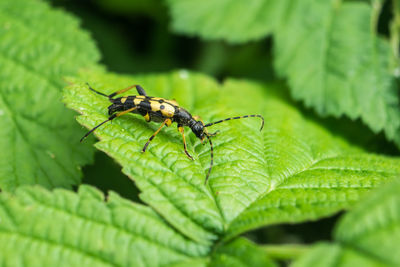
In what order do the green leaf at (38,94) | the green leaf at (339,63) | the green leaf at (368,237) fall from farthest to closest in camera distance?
the green leaf at (339,63) → the green leaf at (38,94) → the green leaf at (368,237)

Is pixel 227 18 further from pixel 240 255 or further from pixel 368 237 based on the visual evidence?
pixel 368 237

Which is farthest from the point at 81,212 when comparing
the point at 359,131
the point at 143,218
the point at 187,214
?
the point at 359,131

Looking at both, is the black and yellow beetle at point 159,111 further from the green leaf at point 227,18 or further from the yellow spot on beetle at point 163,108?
the green leaf at point 227,18

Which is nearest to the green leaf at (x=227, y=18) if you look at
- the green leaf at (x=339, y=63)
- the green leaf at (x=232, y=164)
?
the green leaf at (x=339, y=63)

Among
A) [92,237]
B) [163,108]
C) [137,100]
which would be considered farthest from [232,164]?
[92,237]

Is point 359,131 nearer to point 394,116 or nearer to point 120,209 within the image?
point 394,116
